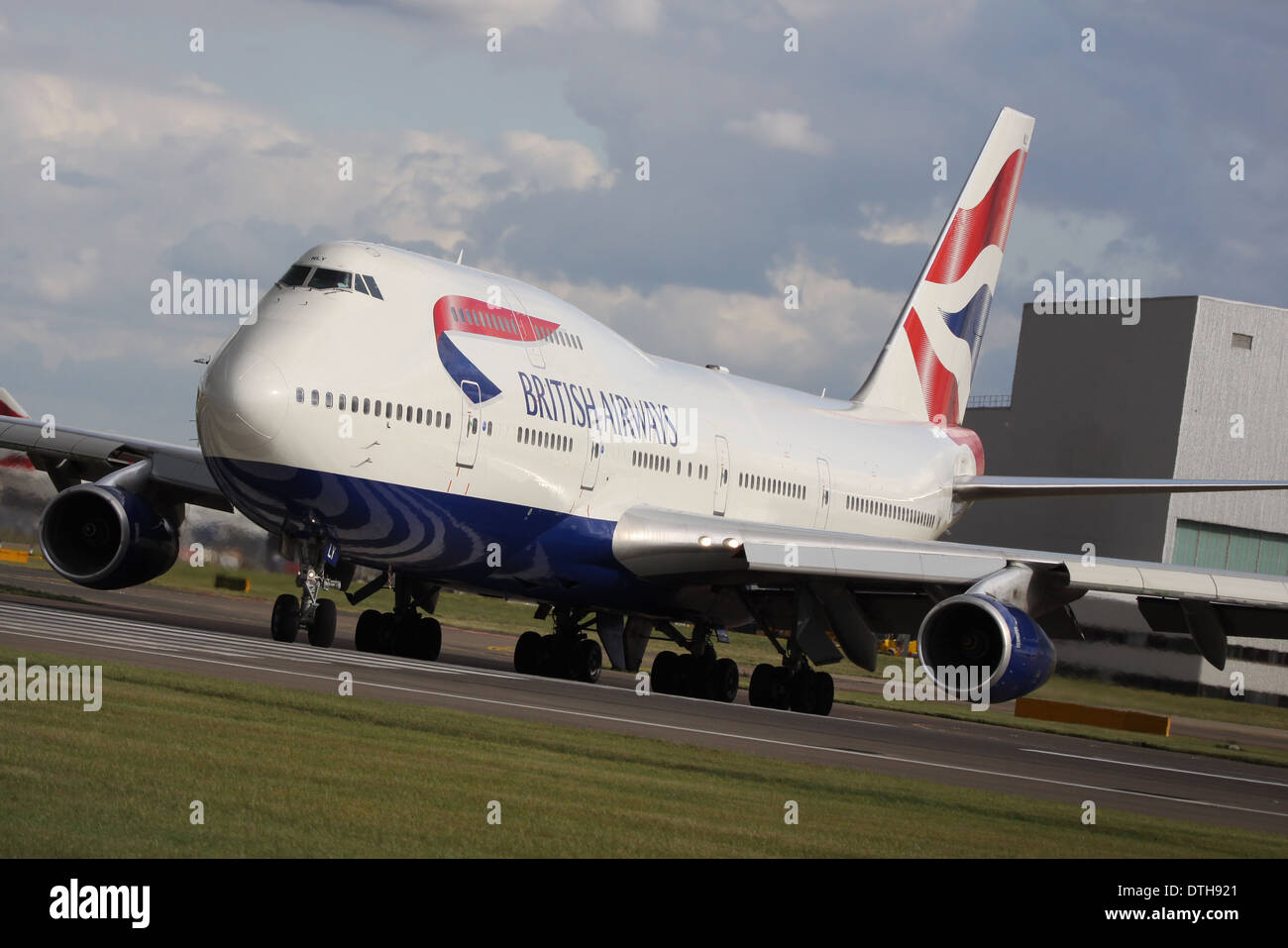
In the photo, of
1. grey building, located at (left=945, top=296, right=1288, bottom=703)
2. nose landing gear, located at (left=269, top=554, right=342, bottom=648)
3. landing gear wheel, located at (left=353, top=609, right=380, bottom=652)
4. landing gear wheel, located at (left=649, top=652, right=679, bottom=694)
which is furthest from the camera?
grey building, located at (left=945, top=296, right=1288, bottom=703)

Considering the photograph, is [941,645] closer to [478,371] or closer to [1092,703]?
[478,371]

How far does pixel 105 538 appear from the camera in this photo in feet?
80.1

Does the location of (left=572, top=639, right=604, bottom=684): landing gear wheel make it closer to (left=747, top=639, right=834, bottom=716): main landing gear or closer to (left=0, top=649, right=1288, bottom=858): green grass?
(left=747, top=639, right=834, bottom=716): main landing gear

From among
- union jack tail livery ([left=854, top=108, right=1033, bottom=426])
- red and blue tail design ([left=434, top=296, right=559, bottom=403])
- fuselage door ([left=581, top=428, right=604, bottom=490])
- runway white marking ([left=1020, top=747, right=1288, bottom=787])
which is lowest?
runway white marking ([left=1020, top=747, right=1288, bottom=787])

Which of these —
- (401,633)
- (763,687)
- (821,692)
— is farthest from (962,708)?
(401,633)

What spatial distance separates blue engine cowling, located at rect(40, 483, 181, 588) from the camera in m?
23.8

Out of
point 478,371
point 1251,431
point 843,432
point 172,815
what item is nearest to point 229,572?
point 843,432

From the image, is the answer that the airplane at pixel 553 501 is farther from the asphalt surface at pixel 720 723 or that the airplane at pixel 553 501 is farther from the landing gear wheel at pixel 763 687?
the asphalt surface at pixel 720 723

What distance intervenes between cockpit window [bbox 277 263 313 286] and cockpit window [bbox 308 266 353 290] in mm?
137

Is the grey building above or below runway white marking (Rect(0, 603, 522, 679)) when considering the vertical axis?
above

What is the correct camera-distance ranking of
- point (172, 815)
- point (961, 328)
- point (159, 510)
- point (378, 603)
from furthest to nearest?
1. point (378, 603)
2. point (961, 328)
3. point (159, 510)
4. point (172, 815)

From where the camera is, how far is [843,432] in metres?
31.0

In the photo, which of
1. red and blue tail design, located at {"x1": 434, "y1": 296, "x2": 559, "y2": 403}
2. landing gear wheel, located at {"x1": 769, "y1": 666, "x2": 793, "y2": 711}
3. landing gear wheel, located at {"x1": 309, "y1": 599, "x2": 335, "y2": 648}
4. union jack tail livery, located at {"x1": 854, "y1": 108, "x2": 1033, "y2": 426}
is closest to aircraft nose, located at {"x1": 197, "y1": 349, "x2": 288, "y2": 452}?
red and blue tail design, located at {"x1": 434, "y1": 296, "x2": 559, "y2": 403}
